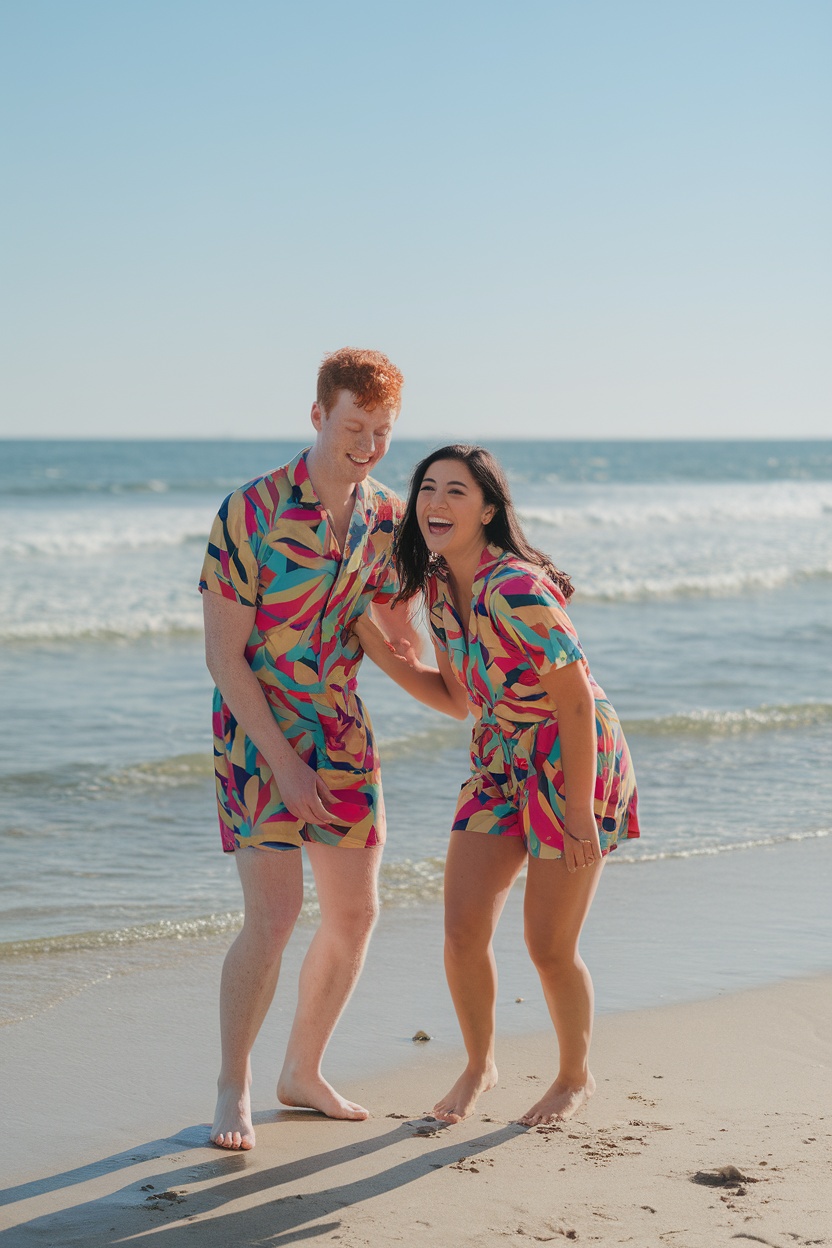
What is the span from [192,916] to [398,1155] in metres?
2.11

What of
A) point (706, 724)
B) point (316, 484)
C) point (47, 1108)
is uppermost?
point (316, 484)

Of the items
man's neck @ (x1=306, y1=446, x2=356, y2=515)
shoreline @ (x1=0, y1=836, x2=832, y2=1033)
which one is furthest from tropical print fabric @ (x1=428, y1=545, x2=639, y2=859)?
shoreline @ (x1=0, y1=836, x2=832, y2=1033)

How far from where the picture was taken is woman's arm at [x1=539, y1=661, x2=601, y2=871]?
321 cm

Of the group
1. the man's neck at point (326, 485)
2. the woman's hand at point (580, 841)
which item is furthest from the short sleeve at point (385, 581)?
the woman's hand at point (580, 841)

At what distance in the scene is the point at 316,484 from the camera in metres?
3.32

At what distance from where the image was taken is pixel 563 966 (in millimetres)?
3389

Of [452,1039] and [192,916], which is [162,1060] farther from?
[192,916]

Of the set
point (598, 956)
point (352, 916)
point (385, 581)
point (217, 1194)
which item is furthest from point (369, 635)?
point (598, 956)

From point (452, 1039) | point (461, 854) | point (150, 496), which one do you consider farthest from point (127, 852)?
point (150, 496)

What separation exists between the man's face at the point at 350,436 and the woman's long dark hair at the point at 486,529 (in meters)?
0.17

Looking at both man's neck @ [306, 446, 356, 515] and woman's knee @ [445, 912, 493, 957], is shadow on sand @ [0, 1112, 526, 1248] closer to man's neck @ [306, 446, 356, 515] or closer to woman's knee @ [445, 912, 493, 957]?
woman's knee @ [445, 912, 493, 957]

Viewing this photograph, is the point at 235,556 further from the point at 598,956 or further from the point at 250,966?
the point at 598,956

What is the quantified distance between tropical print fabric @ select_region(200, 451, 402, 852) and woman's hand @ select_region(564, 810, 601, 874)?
52 cm

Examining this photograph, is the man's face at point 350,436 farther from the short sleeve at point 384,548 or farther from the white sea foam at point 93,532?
the white sea foam at point 93,532
